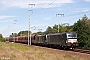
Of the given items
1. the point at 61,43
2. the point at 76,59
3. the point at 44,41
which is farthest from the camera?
the point at 44,41

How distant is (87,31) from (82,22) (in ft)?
11.2

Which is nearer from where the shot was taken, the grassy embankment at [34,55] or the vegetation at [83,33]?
the grassy embankment at [34,55]

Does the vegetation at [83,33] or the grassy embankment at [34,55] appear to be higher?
the vegetation at [83,33]

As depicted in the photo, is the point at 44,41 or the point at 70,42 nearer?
the point at 70,42

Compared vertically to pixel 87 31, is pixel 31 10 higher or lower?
higher

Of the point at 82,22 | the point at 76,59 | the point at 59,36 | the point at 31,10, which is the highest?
the point at 31,10

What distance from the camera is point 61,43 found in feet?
130

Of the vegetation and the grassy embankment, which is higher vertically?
the vegetation

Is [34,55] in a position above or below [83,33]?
below

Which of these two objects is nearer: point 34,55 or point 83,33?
point 34,55

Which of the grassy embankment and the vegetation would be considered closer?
the grassy embankment

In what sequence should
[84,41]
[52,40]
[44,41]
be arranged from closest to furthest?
[52,40]
[44,41]
[84,41]

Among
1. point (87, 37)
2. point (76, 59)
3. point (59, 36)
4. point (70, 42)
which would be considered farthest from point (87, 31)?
→ point (76, 59)

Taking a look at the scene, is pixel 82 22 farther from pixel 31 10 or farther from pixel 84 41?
pixel 31 10
